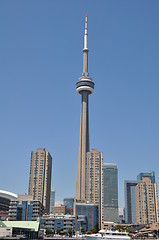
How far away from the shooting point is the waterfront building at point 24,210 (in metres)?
193

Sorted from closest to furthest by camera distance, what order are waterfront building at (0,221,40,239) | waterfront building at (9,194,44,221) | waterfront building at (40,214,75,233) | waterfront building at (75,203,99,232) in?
waterfront building at (0,221,40,239) < waterfront building at (40,214,75,233) < waterfront building at (9,194,44,221) < waterfront building at (75,203,99,232)

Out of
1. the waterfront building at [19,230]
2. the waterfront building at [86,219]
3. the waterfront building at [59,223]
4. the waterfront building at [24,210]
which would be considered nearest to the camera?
the waterfront building at [19,230]

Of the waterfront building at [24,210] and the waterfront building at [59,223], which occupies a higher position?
the waterfront building at [24,210]

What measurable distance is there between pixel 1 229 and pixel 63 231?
74418 mm

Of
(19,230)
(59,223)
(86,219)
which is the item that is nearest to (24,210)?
(59,223)

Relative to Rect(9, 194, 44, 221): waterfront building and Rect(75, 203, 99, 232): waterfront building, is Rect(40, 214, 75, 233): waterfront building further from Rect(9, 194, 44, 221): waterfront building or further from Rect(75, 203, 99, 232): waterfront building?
Rect(9, 194, 44, 221): waterfront building

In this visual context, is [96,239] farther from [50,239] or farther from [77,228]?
[77,228]

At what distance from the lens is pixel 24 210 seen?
642 ft

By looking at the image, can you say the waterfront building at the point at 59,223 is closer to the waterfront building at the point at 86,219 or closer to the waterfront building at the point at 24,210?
the waterfront building at the point at 86,219

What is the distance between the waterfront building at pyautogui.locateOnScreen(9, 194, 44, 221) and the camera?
193 m

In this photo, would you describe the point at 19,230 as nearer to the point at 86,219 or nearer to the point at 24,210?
the point at 24,210

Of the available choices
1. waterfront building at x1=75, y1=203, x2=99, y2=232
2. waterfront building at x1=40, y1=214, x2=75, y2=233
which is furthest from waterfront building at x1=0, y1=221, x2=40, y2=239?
waterfront building at x1=75, y1=203, x2=99, y2=232

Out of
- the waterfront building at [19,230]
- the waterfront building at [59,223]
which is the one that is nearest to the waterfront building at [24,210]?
the waterfront building at [59,223]

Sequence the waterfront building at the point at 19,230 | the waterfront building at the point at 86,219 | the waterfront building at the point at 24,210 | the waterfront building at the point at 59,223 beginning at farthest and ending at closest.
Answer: the waterfront building at the point at 86,219, the waterfront building at the point at 24,210, the waterfront building at the point at 59,223, the waterfront building at the point at 19,230
